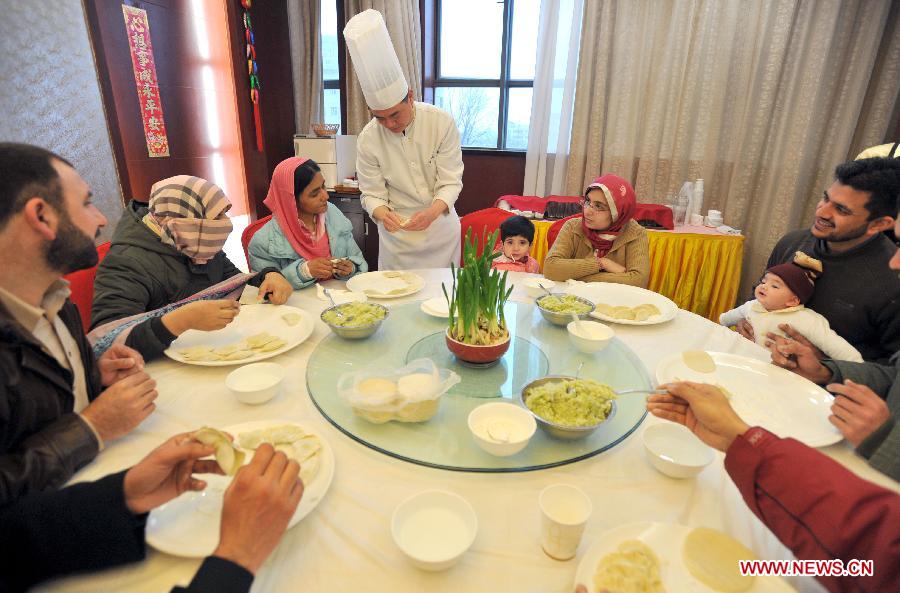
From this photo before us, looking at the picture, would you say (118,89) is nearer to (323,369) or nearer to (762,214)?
(323,369)

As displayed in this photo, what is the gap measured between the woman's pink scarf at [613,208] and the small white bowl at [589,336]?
1095mm

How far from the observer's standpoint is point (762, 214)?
405cm

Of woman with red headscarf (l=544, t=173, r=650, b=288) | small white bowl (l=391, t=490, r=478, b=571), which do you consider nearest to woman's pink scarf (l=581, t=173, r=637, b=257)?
woman with red headscarf (l=544, t=173, r=650, b=288)

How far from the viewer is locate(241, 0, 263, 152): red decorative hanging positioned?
4688mm

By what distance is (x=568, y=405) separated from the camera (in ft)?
3.73

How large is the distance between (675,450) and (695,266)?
3.17 meters

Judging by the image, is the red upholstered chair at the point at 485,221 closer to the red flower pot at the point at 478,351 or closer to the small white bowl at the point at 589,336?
the small white bowl at the point at 589,336

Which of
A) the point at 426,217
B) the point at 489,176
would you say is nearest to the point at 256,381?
the point at 426,217

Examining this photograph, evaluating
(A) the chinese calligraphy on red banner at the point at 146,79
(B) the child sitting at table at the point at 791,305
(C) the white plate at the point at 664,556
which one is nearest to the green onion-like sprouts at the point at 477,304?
(C) the white plate at the point at 664,556

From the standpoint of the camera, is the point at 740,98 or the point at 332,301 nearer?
the point at 332,301

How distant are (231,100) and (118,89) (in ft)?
4.98

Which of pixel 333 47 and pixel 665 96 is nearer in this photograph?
pixel 665 96

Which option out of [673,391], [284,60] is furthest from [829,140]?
[284,60]

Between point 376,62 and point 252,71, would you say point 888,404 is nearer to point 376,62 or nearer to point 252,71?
point 376,62
